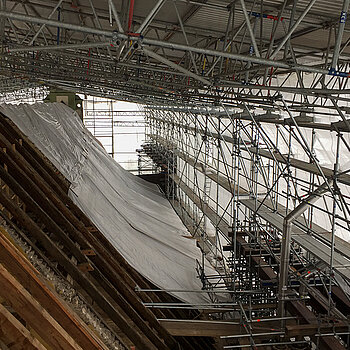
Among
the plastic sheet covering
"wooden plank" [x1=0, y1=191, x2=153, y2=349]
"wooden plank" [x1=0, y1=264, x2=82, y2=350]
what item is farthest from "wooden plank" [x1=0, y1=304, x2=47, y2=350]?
the plastic sheet covering

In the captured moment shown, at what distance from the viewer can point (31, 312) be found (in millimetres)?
2074

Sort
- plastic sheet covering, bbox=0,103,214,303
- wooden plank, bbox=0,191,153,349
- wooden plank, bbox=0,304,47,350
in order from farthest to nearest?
plastic sheet covering, bbox=0,103,214,303 → wooden plank, bbox=0,191,153,349 → wooden plank, bbox=0,304,47,350

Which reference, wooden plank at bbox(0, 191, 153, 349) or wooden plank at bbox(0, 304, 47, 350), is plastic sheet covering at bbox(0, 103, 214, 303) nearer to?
wooden plank at bbox(0, 191, 153, 349)

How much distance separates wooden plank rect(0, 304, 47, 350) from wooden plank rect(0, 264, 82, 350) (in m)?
0.21

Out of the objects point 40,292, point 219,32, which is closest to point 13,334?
point 40,292

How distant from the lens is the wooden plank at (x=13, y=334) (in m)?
1.81

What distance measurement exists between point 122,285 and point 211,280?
5.07 metres

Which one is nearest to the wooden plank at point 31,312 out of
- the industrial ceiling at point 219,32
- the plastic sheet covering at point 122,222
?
the industrial ceiling at point 219,32

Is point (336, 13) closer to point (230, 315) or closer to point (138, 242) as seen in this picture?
point (138, 242)

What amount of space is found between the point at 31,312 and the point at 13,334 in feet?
0.84

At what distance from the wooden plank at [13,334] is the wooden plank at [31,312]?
208 millimetres

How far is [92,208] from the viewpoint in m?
7.18

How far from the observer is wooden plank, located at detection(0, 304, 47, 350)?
1.81 m

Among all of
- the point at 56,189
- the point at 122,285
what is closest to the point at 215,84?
the point at 56,189
